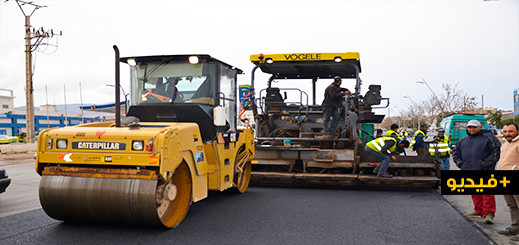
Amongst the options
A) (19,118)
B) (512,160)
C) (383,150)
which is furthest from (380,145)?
(19,118)

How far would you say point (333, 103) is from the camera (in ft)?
29.8

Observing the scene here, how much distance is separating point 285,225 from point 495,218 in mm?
3172

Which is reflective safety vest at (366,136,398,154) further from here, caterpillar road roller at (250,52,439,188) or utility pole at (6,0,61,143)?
utility pole at (6,0,61,143)

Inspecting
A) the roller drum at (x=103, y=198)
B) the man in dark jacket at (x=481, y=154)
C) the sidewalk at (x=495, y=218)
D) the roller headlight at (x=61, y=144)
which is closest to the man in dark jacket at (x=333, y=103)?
the sidewalk at (x=495, y=218)

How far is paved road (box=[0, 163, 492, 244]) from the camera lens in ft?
15.8

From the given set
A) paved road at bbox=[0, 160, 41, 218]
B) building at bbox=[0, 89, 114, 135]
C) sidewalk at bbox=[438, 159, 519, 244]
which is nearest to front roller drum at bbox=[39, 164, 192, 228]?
paved road at bbox=[0, 160, 41, 218]

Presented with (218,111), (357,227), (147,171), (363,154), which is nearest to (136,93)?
(218,111)

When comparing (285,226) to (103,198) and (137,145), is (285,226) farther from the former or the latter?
(103,198)

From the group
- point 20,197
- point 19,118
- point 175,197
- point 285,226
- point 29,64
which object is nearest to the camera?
point 175,197

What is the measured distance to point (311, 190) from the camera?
851cm

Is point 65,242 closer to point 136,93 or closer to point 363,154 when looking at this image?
point 136,93

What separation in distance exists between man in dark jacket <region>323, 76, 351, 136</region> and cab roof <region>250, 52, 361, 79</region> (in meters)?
0.53

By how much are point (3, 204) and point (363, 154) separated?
7.02 m

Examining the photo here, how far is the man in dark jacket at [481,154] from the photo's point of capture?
5691 millimetres
